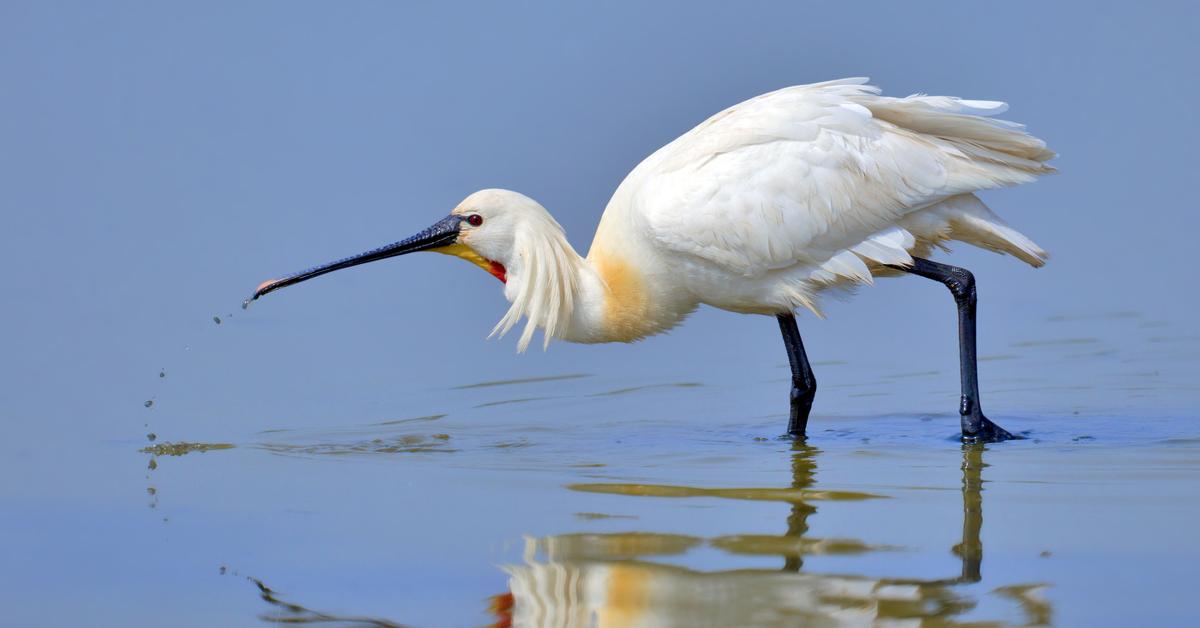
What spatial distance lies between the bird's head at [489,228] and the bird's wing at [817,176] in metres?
0.66

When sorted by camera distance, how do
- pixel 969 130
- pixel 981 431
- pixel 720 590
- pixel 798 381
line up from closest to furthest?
pixel 720 590 → pixel 981 431 → pixel 969 130 → pixel 798 381

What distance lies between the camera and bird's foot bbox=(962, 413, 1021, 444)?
9719mm

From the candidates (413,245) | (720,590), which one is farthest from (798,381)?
(720,590)

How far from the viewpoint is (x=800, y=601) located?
5.88 m

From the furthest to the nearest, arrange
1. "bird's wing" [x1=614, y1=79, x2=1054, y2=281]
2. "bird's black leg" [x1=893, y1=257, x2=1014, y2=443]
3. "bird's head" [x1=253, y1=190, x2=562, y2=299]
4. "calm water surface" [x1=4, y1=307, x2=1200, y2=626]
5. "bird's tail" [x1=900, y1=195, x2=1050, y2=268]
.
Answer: "bird's head" [x1=253, y1=190, x2=562, y2=299] < "bird's tail" [x1=900, y1=195, x2=1050, y2=268] < "bird's black leg" [x1=893, y1=257, x2=1014, y2=443] < "bird's wing" [x1=614, y1=79, x2=1054, y2=281] < "calm water surface" [x1=4, y1=307, x2=1200, y2=626]

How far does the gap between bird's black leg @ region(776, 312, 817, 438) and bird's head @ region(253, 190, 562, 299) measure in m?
1.57

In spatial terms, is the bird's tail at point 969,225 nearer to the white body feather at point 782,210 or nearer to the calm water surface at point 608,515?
the white body feather at point 782,210

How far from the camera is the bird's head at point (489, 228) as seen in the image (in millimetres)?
10508

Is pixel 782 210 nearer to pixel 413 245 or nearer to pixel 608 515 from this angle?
pixel 413 245

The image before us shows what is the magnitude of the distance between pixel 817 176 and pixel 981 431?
168cm

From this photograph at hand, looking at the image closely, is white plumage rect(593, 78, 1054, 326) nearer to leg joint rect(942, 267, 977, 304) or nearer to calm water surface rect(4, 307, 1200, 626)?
leg joint rect(942, 267, 977, 304)

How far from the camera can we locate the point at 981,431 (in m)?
9.78

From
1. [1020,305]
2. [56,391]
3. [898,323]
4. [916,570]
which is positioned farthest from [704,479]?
[1020,305]

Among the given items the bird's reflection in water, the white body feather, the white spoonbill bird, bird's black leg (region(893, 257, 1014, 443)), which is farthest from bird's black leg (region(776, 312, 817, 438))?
the bird's reflection in water
